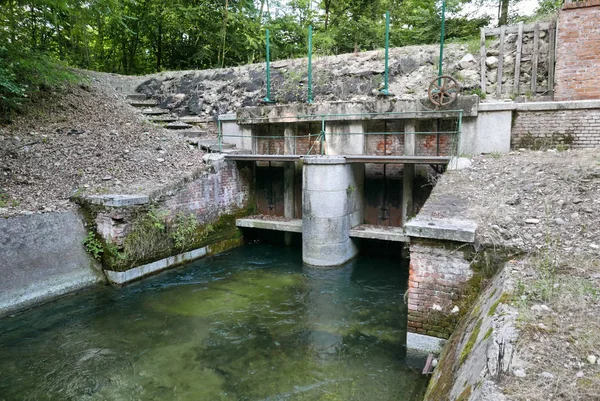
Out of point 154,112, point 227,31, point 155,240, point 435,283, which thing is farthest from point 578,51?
point 227,31

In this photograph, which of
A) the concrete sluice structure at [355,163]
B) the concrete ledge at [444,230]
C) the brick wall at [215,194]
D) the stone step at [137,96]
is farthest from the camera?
the stone step at [137,96]

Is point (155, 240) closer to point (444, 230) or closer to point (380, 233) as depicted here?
point (380, 233)

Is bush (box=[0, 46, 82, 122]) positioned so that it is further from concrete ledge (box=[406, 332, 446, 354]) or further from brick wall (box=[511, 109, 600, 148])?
brick wall (box=[511, 109, 600, 148])

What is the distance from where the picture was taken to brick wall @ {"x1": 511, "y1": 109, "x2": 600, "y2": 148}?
759cm

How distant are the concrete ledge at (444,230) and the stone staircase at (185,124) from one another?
23.5 ft

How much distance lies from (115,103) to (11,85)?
4.39m

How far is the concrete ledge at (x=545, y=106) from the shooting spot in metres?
7.51

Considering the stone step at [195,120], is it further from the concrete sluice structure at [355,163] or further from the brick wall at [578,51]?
the brick wall at [578,51]

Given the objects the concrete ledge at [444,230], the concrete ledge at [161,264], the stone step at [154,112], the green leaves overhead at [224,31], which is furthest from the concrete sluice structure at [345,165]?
the green leaves overhead at [224,31]

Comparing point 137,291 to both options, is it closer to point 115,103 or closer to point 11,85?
point 11,85

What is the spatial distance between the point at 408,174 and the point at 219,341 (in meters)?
5.93

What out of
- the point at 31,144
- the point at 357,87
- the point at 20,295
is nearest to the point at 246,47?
the point at 357,87

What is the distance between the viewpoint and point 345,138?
9969 mm

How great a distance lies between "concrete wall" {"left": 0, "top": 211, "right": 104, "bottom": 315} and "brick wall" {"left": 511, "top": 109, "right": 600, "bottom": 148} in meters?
9.06
